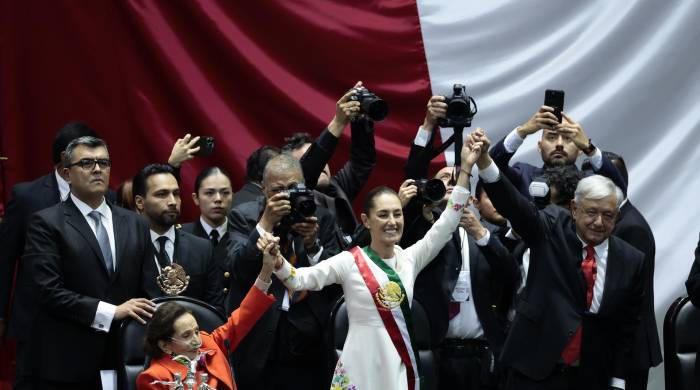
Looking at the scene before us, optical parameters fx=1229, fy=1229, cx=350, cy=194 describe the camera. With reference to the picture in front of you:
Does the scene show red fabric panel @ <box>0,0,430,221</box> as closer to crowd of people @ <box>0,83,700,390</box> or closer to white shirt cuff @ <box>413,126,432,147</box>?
crowd of people @ <box>0,83,700,390</box>

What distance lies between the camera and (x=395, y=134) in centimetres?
766

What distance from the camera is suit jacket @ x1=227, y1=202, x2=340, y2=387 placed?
5375 millimetres

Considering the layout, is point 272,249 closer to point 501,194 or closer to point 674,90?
point 501,194

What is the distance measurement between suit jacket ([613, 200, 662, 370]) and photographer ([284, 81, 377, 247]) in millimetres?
1313

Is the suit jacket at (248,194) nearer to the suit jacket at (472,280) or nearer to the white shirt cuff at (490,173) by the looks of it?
the suit jacket at (472,280)

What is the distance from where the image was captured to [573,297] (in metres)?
5.22

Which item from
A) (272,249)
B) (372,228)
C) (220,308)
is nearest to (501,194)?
(372,228)

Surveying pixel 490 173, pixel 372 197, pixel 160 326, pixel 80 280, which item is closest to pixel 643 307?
pixel 490 173

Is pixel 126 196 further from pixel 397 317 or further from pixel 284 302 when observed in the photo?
pixel 397 317

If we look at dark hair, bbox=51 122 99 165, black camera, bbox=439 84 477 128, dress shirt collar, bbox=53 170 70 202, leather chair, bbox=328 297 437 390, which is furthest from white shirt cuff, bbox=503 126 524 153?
dress shirt collar, bbox=53 170 70 202

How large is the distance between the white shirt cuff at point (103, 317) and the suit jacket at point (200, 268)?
0.46m

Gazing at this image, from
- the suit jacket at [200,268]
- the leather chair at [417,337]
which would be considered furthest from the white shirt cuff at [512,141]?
the suit jacket at [200,268]

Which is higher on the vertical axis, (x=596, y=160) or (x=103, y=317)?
(x=596, y=160)

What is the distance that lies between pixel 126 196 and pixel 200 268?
806 mm
